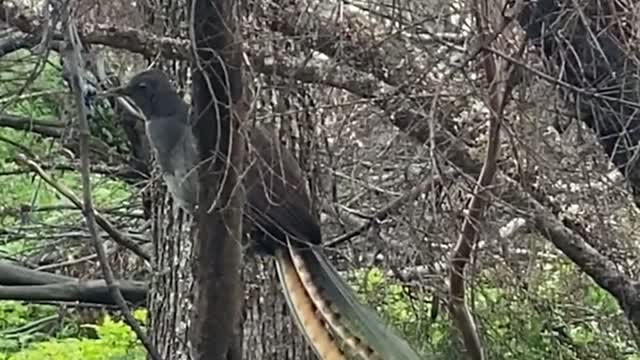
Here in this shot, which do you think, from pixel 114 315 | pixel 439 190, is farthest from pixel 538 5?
pixel 114 315

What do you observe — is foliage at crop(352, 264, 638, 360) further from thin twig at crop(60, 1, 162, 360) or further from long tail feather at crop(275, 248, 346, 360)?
thin twig at crop(60, 1, 162, 360)

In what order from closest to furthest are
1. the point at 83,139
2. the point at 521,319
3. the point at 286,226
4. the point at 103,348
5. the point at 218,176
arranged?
the point at 83,139 → the point at 218,176 → the point at 286,226 → the point at 521,319 → the point at 103,348

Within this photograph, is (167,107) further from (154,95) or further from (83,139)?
(83,139)

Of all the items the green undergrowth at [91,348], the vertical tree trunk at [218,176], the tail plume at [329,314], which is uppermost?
the vertical tree trunk at [218,176]

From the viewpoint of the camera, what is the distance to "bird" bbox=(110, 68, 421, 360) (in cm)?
278

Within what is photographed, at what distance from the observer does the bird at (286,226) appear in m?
2.78

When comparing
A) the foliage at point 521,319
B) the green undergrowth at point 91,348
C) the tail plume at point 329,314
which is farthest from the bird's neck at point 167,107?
the green undergrowth at point 91,348

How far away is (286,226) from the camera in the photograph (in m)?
3.15

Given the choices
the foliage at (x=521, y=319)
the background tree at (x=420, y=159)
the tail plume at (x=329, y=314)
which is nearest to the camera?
the tail plume at (x=329, y=314)

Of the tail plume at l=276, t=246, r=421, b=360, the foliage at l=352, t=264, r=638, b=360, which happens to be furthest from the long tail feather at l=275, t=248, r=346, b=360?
the foliage at l=352, t=264, r=638, b=360

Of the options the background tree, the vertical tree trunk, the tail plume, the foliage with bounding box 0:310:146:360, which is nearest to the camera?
the vertical tree trunk

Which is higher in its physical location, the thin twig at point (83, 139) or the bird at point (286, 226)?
the thin twig at point (83, 139)

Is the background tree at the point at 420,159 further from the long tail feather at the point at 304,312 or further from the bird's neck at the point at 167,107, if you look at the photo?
the long tail feather at the point at 304,312

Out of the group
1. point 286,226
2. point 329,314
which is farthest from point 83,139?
point 286,226
